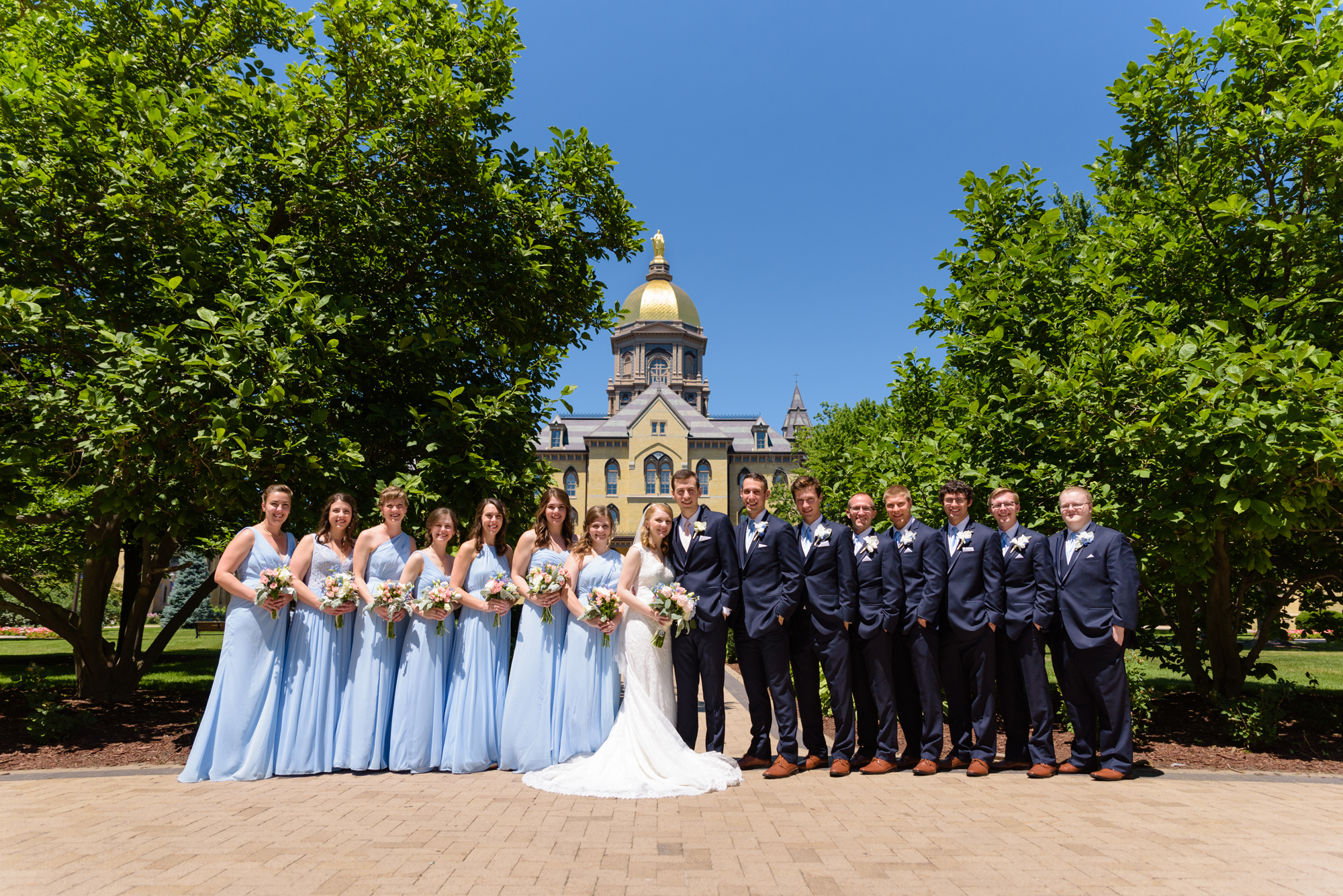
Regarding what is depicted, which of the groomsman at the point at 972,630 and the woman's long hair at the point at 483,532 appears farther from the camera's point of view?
the woman's long hair at the point at 483,532

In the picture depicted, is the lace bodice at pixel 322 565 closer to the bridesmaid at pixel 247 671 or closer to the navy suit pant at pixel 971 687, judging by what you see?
the bridesmaid at pixel 247 671

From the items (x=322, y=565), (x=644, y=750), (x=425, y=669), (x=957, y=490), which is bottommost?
(x=644, y=750)

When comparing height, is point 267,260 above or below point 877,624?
above

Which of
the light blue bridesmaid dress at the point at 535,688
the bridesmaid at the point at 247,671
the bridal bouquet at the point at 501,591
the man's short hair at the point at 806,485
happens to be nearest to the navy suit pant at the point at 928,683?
the man's short hair at the point at 806,485

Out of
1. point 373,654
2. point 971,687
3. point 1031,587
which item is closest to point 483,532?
point 373,654

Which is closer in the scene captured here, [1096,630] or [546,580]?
[1096,630]

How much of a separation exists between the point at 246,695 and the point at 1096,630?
6976mm

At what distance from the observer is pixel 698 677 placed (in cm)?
631

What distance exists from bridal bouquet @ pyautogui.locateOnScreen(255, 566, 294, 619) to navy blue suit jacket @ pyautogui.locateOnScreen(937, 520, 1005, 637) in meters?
5.43

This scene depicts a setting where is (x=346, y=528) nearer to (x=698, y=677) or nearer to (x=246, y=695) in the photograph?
(x=246, y=695)

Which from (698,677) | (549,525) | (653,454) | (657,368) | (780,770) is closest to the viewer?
(780,770)

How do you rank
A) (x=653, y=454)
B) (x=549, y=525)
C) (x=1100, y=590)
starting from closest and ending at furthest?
(x=1100, y=590), (x=549, y=525), (x=653, y=454)

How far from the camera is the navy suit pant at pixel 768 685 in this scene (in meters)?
6.04

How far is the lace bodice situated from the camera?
6.29 m
